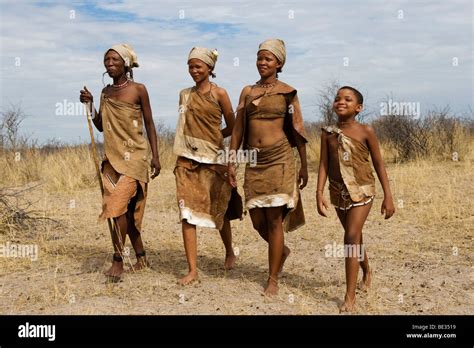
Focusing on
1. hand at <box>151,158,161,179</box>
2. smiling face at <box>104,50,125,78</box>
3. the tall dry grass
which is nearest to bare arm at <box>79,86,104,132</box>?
smiling face at <box>104,50,125,78</box>

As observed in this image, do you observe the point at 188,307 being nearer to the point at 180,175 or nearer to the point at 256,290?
the point at 256,290

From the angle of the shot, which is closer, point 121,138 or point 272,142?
point 272,142

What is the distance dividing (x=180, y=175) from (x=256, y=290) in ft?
3.90

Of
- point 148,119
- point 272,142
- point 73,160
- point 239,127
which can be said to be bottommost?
point 73,160

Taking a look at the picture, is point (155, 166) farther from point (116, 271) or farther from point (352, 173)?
point (352, 173)

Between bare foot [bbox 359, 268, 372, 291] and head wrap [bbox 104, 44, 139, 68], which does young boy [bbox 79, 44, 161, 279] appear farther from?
bare foot [bbox 359, 268, 372, 291]

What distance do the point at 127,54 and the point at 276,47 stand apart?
136 centimetres

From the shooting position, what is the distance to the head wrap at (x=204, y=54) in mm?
5020

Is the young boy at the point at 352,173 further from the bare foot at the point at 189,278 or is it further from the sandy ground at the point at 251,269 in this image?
the bare foot at the point at 189,278

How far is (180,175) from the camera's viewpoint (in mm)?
5168

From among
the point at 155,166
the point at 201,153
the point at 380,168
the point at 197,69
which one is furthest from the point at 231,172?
the point at 380,168

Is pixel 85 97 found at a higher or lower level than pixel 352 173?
higher

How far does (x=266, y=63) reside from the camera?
185 inches
